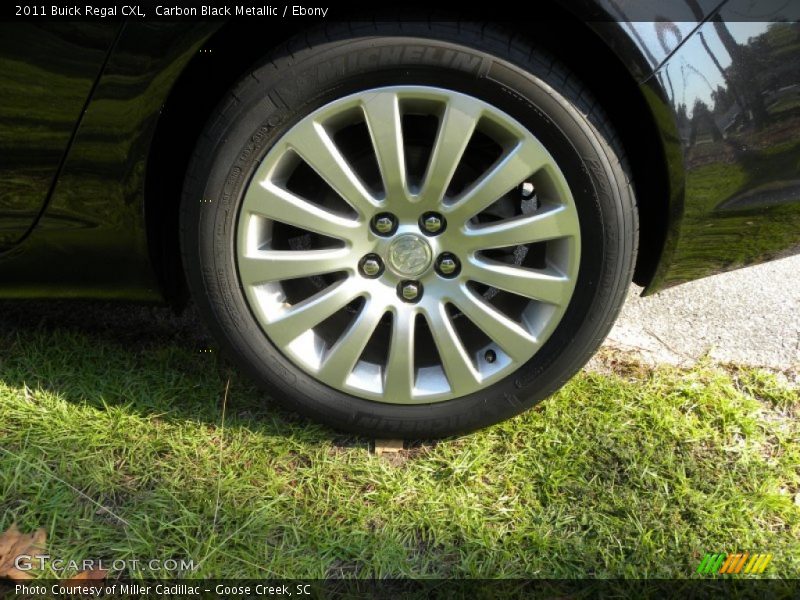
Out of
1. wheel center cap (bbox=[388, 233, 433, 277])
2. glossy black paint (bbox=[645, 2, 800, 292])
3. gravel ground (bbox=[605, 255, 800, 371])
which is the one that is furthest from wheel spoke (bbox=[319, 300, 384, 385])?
gravel ground (bbox=[605, 255, 800, 371])

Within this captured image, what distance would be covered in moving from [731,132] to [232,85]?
1.07 metres

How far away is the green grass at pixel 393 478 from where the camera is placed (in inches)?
65.6

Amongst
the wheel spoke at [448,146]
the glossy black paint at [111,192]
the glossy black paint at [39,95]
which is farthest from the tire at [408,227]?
the glossy black paint at [39,95]

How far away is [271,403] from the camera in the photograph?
2039mm

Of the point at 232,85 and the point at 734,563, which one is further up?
the point at 232,85

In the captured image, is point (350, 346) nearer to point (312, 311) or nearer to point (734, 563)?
point (312, 311)

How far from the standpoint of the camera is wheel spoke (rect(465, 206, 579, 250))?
1.64 meters

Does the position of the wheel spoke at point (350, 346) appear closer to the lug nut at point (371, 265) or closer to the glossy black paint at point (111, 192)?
the lug nut at point (371, 265)

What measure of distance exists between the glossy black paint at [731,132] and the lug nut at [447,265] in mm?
483

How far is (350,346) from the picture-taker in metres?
1.79

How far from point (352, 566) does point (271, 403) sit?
0.56 m

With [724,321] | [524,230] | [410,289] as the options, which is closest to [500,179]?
[524,230]

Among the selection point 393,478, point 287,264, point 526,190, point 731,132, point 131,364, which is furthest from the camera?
point 131,364

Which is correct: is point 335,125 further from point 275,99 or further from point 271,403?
point 271,403
